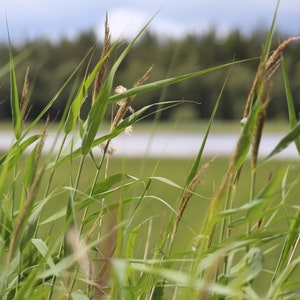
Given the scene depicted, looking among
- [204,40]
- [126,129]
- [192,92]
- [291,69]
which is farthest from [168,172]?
[204,40]

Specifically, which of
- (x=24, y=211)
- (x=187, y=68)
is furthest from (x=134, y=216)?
(x=187, y=68)

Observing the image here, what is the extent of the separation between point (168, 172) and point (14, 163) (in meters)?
11.4

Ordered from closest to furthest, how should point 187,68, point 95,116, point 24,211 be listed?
point 24,211 < point 95,116 < point 187,68

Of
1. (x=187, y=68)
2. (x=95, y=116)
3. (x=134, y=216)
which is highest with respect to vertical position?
(x=95, y=116)

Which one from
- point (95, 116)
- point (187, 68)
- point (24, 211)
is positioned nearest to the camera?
point (24, 211)

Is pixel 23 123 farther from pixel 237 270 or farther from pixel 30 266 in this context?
pixel 237 270

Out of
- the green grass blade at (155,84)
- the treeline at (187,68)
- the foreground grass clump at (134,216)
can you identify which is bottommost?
the treeline at (187,68)

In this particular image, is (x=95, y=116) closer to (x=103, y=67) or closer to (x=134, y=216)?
(x=103, y=67)

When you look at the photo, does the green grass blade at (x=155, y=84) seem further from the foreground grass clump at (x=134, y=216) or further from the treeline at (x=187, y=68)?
the treeline at (x=187, y=68)

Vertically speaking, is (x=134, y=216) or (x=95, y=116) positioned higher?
(x=95, y=116)

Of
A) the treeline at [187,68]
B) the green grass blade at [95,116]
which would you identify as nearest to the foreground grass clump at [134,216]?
the green grass blade at [95,116]

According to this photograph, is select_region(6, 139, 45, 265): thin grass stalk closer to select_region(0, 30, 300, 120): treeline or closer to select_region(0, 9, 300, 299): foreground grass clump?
select_region(0, 9, 300, 299): foreground grass clump

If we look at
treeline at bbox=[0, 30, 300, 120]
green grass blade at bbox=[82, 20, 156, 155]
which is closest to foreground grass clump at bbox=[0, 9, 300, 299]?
green grass blade at bbox=[82, 20, 156, 155]

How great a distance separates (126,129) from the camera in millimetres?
1375
